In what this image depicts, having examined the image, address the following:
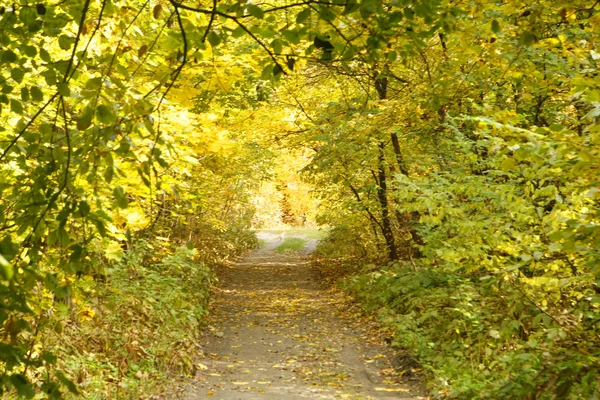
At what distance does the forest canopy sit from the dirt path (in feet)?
1.75

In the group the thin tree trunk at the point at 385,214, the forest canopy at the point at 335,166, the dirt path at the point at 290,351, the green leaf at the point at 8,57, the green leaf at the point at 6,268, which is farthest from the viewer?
the thin tree trunk at the point at 385,214

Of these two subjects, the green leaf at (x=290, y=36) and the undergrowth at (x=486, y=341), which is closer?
the green leaf at (x=290, y=36)

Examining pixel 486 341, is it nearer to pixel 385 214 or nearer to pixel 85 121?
pixel 85 121

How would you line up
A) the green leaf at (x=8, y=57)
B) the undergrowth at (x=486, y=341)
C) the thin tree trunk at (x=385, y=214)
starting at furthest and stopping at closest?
the thin tree trunk at (x=385, y=214) < the undergrowth at (x=486, y=341) < the green leaf at (x=8, y=57)

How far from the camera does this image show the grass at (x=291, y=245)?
101 feet

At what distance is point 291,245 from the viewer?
A: 31969 mm

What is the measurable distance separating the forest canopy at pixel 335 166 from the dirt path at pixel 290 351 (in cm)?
53

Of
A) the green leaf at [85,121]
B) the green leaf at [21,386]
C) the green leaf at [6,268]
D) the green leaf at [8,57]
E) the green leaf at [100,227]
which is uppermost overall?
the green leaf at [8,57]

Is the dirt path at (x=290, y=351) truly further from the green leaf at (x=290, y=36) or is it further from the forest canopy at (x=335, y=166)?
the green leaf at (x=290, y=36)

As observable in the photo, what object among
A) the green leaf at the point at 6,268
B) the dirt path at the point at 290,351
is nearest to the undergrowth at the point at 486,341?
the dirt path at the point at 290,351

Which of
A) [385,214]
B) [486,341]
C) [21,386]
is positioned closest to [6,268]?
[21,386]

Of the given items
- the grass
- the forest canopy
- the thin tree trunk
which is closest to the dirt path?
the forest canopy

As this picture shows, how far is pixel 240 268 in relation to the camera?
2253 centimetres

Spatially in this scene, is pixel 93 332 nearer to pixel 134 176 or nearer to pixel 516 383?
pixel 134 176
